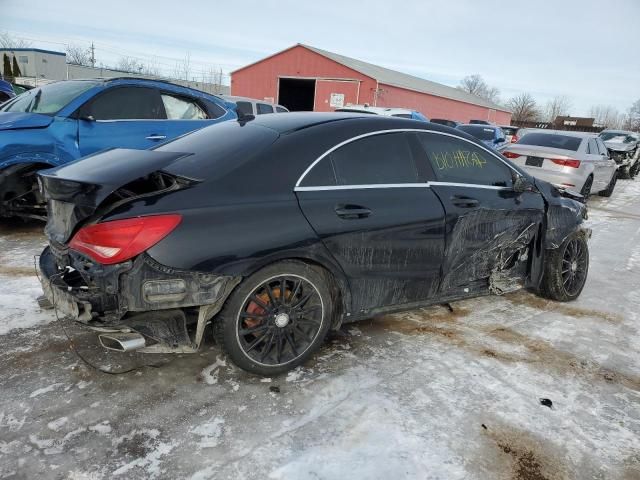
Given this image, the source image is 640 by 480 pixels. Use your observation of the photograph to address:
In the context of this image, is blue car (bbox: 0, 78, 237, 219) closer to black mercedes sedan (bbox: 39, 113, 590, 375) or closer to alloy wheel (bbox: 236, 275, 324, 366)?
black mercedes sedan (bbox: 39, 113, 590, 375)

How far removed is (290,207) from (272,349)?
0.88 metres

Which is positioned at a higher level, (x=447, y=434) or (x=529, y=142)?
(x=529, y=142)

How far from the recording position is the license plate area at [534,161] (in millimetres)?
9279

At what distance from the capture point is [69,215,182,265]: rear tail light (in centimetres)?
245

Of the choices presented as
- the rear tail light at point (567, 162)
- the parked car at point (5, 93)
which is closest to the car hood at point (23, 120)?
the parked car at point (5, 93)

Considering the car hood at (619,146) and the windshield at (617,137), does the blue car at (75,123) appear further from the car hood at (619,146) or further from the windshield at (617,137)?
the windshield at (617,137)

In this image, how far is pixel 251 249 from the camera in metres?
2.68

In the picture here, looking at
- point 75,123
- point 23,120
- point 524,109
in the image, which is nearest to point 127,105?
point 75,123

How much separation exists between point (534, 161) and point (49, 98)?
8178 millimetres

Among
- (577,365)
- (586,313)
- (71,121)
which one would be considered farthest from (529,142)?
(71,121)

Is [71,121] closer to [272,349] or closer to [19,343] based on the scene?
[19,343]

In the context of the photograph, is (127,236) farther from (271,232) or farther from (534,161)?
(534,161)

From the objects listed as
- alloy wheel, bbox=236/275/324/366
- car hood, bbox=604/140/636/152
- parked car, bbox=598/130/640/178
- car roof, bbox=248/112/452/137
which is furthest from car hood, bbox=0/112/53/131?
car hood, bbox=604/140/636/152

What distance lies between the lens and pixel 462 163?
3.75 metres
